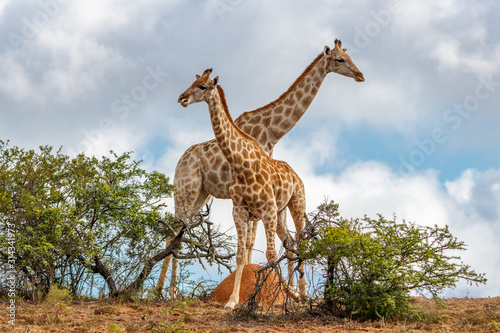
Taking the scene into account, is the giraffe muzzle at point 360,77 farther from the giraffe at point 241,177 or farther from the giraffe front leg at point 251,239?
the giraffe front leg at point 251,239

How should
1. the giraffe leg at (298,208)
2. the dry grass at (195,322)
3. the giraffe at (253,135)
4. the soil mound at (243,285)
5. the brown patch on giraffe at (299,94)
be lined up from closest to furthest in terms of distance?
the dry grass at (195,322) → the soil mound at (243,285) → the giraffe leg at (298,208) → the giraffe at (253,135) → the brown patch on giraffe at (299,94)

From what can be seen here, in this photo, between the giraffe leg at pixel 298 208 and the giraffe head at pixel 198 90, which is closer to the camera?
the giraffe head at pixel 198 90

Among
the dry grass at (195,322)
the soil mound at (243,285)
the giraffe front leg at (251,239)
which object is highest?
the giraffe front leg at (251,239)

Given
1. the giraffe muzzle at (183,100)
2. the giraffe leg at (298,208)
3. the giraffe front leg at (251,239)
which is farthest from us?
the giraffe front leg at (251,239)

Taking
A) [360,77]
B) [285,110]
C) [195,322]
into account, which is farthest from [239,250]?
[360,77]

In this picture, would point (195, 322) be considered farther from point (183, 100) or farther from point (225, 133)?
point (183, 100)

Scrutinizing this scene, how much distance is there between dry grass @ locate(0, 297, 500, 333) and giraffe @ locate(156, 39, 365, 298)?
3.10 meters

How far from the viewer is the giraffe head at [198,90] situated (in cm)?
1037

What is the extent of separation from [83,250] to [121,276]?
3.98 ft

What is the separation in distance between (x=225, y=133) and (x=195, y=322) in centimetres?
405

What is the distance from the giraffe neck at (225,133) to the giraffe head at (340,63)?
534cm

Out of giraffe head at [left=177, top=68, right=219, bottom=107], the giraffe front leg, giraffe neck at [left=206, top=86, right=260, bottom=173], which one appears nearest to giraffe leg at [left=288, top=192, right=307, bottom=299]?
the giraffe front leg

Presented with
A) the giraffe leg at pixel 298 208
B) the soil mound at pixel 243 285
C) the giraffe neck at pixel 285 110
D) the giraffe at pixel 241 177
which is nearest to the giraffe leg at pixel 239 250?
the giraffe at pixel 241 177

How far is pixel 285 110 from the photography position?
Result: 1527 centimetres
